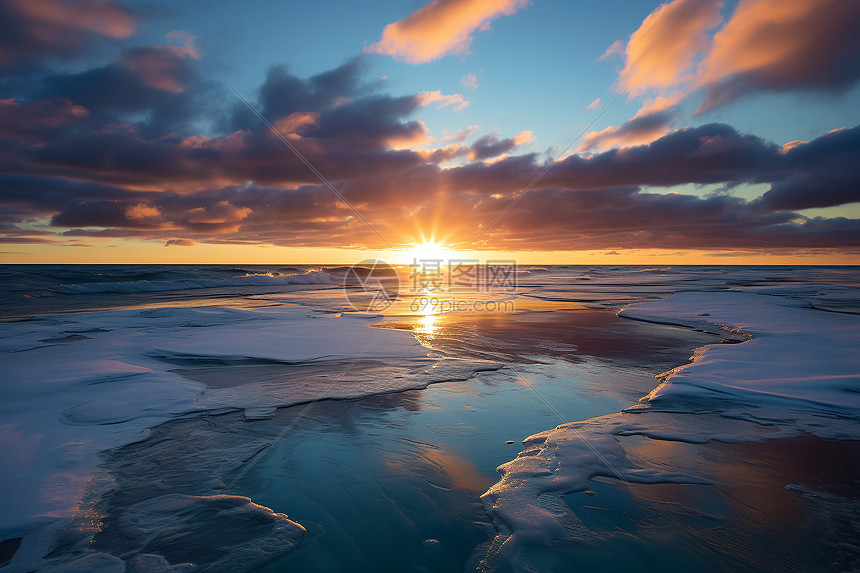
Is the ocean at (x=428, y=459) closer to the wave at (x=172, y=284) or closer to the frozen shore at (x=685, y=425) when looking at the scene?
the frozen shore at (x=685, y=425)

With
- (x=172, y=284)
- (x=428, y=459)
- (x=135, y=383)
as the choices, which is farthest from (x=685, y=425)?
(x=172, y=284)

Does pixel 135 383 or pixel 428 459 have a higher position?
pixel 135 383

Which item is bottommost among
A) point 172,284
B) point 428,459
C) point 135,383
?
point 428,459

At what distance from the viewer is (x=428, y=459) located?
3957 mm

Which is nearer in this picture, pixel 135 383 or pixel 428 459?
pixel 428 459

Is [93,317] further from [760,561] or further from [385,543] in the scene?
[760,561]

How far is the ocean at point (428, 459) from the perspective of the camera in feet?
8.79

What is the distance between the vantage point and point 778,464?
12.4 ft

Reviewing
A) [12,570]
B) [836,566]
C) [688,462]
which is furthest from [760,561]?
[12,570]

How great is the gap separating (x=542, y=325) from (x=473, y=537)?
35.5 ft

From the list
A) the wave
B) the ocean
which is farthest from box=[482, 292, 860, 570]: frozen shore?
the wave

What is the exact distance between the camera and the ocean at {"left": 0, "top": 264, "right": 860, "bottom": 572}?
8.79ft

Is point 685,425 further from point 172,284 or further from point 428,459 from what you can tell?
point 172,284

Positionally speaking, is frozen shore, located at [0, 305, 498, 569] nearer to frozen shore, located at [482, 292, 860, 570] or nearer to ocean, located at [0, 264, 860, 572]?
ocean, located at [0, 264, 860, 572]
